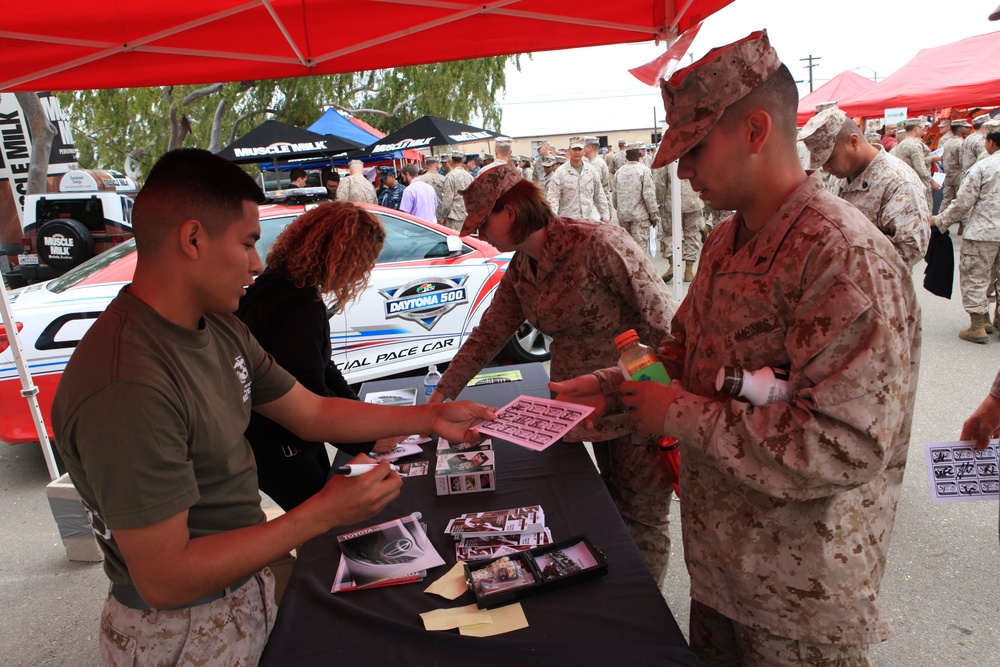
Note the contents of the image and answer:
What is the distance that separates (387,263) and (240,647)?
409cm

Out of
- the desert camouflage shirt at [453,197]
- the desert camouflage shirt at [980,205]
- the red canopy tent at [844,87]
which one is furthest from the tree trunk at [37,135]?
the red canopy tent at [844,87]

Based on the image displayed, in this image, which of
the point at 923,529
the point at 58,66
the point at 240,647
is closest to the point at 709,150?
the point at 240,647

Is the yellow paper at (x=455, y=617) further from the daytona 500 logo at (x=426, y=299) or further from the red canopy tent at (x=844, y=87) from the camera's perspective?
the red canopy tent at (x=844, y=87)

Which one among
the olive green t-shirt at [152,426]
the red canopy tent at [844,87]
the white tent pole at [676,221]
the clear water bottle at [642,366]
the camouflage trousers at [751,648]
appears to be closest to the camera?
the olive green t-shirt at [152,426]

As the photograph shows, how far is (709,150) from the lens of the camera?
1345mm

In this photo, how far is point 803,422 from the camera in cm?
120

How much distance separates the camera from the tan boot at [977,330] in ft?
20.4

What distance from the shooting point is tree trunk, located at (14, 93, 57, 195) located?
31.3 ft

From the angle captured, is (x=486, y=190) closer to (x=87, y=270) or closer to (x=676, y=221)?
(x=676, y=221)

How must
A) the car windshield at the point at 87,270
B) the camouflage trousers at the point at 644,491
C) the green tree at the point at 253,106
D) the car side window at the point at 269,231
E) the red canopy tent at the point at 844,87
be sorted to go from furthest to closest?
1. the green tree at the point at 253,106
2. the red canopy tent at the point at 844,87
3. the car side window at the point at 269,231
4. the car windshield at the point at 87,270
5. the camouflage trousers at the point at 644,491

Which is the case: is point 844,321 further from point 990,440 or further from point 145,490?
point 145,490

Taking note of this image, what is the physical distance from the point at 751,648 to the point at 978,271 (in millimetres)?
6371

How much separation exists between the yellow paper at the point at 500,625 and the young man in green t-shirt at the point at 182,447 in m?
0.36

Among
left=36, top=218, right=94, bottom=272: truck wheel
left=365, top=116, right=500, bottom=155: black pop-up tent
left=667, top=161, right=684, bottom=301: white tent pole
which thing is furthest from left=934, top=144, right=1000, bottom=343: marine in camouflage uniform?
left=36, top=218, right=94, bottom=272: truck wheel
